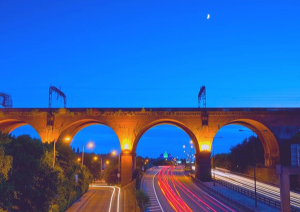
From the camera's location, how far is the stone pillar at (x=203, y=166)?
169ft

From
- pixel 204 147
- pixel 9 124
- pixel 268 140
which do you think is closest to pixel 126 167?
pixel 204 147

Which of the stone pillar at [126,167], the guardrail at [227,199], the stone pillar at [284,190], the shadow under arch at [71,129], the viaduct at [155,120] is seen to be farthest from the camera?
the shadow under arch at [71,129]

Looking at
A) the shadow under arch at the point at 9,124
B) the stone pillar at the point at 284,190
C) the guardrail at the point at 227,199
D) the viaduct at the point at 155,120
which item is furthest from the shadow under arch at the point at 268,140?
the shadow under arch at the point at 9,124

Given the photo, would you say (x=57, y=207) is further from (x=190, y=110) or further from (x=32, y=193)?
(x=190, y=110)

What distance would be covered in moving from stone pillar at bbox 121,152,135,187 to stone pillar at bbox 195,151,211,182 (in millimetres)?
10371

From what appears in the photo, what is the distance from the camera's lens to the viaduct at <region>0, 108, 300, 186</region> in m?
50.5

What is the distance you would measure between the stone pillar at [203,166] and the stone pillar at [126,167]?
10.4 m

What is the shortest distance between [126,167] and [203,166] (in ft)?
38.8

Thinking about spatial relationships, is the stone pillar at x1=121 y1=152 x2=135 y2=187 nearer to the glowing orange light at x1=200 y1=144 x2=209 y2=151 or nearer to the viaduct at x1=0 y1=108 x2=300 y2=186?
the viaduct at x1=0 y1=108 x2=300 y2=186

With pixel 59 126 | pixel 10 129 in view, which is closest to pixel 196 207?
pixel 59 126

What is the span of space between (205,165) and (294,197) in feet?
45.7

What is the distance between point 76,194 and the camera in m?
39.3

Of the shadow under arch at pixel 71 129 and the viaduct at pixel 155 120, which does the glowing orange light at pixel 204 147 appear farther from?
the shadow under arch at pixel 71 129

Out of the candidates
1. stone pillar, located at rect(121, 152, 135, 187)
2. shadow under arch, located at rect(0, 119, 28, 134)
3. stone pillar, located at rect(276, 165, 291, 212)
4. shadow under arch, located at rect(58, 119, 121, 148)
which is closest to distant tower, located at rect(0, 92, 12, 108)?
shadow under arch, located at rect(0, 119, 28, 134)
